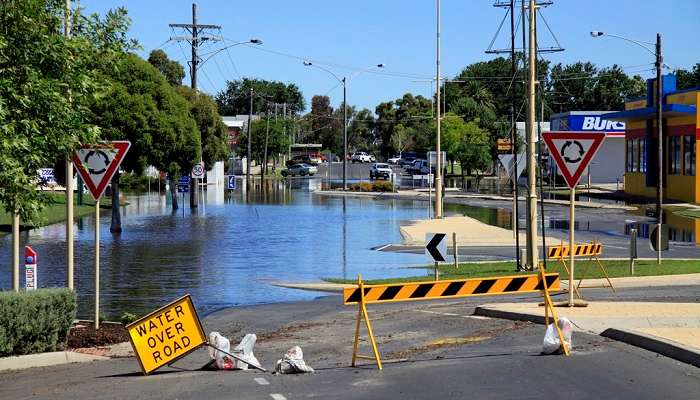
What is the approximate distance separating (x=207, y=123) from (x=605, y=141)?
136 feet

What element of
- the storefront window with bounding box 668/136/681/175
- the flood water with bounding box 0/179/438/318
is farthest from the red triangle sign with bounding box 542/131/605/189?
the storefront window with bounding box 668/136/681/175

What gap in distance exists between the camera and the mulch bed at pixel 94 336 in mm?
14703

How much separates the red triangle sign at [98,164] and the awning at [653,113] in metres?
48.4

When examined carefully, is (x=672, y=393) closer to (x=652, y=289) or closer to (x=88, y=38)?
(x=88, y=38)

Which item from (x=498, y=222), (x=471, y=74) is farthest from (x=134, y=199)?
(x=471, y=74)

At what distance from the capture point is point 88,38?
581 inches

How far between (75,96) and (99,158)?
1501 millimetres

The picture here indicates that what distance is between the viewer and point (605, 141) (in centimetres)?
8600

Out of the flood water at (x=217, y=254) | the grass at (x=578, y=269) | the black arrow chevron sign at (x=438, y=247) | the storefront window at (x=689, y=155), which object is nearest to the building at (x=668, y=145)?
the storefront window at (x=689, y=155)

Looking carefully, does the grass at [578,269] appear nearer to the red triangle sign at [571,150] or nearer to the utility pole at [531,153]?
the utility pole at [531,153]

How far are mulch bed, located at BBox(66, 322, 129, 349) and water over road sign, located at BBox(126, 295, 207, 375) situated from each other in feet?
8.42

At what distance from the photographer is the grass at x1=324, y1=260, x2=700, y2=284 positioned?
23859 mm

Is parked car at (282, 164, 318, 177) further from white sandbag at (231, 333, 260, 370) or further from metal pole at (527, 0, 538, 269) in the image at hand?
white sandbag at (231, 333, 260, 370)

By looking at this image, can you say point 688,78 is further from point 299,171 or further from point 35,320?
point 35,320
